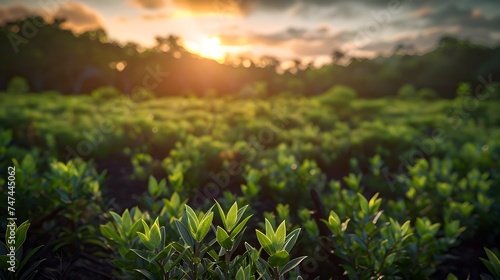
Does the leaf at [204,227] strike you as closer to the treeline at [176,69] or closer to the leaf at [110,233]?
the leaf at [110,233]

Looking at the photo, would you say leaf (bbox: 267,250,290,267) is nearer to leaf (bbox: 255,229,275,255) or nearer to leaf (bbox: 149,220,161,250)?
leaf (bbox: 255,229,275,255)

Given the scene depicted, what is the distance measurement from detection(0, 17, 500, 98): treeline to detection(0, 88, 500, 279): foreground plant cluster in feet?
66.0

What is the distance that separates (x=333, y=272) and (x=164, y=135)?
388 centimetres

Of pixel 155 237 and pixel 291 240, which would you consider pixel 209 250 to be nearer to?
pixel 155 237

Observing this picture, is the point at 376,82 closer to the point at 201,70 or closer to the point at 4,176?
the point at 201,70

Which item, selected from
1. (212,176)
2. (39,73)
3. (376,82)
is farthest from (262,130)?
(39,73)

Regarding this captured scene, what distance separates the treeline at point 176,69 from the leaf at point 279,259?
79.2 ft

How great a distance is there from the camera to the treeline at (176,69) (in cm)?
2659

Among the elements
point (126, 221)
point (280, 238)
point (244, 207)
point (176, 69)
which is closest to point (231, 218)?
point (244, 207)

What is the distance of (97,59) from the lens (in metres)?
30.1

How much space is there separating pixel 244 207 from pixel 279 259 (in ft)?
0.65

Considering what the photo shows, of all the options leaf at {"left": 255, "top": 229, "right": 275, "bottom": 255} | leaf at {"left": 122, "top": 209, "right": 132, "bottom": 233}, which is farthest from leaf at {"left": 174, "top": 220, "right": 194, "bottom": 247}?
leaf at {"left": 122, "top": 209, "right": 132, "bottom": 233}

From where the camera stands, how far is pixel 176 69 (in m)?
30.9

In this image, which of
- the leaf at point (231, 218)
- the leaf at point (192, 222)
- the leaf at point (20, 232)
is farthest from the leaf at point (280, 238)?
the leaf at point (20, 232)
